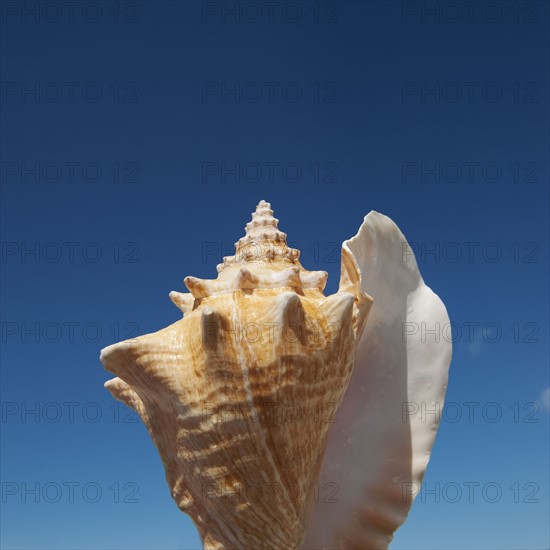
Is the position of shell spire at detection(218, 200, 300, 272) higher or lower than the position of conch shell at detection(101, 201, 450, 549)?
higher

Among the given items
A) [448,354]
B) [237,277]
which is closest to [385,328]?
[448,354]

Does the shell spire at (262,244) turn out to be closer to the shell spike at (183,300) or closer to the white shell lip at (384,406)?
the shell spike at (183,300)

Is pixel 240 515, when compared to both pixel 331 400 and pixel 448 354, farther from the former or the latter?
pixel 448 354

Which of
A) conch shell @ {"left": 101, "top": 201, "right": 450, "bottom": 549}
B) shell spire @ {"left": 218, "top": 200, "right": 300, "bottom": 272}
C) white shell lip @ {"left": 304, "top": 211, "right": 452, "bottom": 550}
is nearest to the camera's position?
conch shell @ {"left": 101, "top": 201, "right": 450, "bottom": 549}

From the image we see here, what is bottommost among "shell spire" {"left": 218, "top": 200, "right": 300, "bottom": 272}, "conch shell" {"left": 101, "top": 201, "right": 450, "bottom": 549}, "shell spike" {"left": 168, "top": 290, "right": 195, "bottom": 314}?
"conch shell" {"left": 101, "top": 201, "right": 450, "bottom": 549}

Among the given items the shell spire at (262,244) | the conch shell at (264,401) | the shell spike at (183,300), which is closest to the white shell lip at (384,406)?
the conch shell at (264,401)

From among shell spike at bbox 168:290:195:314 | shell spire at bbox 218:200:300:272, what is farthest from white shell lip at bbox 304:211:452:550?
shell spike at bbox 168:290:195:314

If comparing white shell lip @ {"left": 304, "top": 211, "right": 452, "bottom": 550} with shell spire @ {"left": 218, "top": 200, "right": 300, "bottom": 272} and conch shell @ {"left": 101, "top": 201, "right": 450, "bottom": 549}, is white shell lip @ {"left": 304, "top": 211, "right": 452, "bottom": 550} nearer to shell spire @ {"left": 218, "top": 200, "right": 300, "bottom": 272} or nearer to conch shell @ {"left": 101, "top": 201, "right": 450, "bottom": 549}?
conch shell @ {"left": 101, "top": 201, "right": 450, "bottom": 549}
